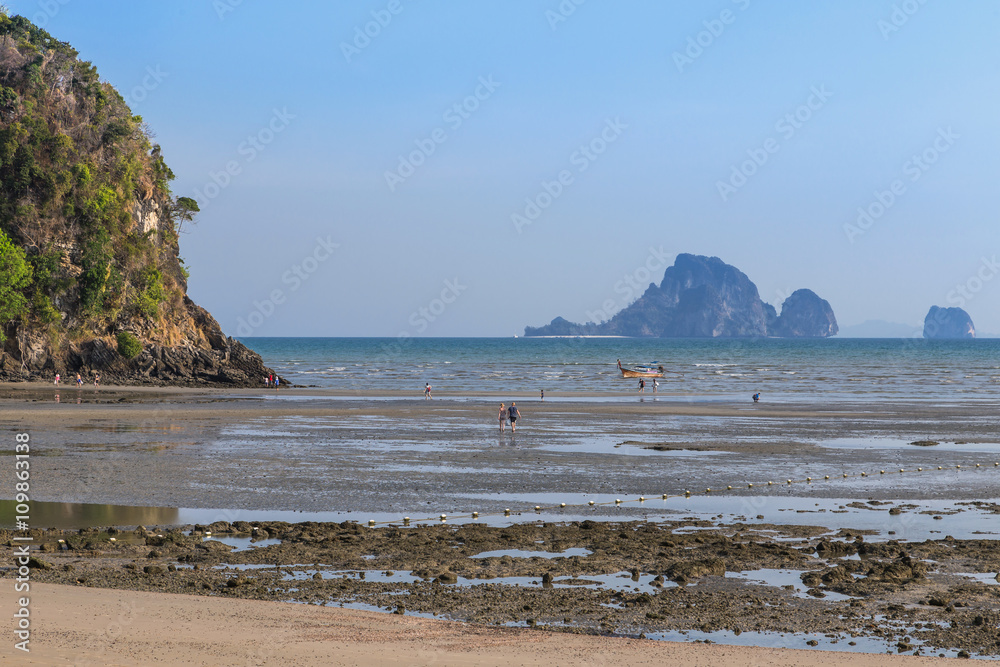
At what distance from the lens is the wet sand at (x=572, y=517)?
11312 mm

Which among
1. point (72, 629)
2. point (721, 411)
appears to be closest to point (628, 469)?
point (72, 629)

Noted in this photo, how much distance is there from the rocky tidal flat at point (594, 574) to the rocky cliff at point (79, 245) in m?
62.2

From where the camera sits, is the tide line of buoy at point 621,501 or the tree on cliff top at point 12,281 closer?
the tide line of buoy at point 621,501

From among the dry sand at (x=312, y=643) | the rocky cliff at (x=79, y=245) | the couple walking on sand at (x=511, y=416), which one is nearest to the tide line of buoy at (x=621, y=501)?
the dry sand at (x=312, y=643)

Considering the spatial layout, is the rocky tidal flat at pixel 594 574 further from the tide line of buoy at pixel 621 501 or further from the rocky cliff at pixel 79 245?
the rocky cliff at pixel 79 245

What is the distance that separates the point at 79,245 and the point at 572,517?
72.0m

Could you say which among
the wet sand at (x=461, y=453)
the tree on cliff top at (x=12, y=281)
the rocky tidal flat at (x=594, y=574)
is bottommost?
the wet sand at (x=461, y=453)

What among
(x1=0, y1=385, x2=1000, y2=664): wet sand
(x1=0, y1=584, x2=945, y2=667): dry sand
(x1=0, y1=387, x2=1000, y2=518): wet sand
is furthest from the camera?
(x1=0, y1=387, x2=1000, y2=518): wet sand

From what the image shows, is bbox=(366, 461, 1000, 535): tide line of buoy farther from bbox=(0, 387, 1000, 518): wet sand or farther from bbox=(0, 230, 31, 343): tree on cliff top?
bbox=(0, 230, 31, 343): tree on cliff top

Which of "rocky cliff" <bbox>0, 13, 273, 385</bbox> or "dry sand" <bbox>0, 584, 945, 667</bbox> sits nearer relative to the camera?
"dry sand" <bbox>0, 584, 945, 667</bbox>

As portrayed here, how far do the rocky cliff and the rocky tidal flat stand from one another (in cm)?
6224

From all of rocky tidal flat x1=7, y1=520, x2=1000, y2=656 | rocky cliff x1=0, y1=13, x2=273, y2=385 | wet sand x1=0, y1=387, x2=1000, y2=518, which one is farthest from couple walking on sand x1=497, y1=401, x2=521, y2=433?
rocky cliff x1=0, y1=13, x2=273, y2=385

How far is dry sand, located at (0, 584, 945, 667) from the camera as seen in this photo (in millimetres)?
9008

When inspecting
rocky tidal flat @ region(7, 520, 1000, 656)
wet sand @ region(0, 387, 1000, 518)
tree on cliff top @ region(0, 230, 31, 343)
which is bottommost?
wet sand @ region(0, 387, 1000, 518)
